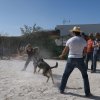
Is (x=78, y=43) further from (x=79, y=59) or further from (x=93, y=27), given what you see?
(x=93, y=27)

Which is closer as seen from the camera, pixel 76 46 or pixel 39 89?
pixel 76 46

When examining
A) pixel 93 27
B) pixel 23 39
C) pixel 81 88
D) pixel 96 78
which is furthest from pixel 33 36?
pixel 81 88

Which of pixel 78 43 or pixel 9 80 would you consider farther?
pixel 9 80

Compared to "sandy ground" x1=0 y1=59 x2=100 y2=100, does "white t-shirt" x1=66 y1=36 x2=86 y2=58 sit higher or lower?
higher

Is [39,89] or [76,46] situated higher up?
[76,46]

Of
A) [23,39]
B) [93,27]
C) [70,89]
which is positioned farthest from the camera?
[93,27]

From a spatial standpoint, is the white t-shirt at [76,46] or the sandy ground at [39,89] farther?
the white t-shirt at [76,46]

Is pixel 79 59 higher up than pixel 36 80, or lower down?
higher up

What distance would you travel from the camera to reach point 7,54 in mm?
27484

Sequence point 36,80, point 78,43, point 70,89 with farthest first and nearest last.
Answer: point 36,80 < point 70,89 < point 78,43

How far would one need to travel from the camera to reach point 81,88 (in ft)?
34.3

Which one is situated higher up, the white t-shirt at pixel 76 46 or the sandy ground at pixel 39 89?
the white t-shirt at pixel 76 46

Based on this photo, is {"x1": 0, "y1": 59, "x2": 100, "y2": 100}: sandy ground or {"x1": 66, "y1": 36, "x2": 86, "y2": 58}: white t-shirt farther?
{"x1": 66, "y1": 36, "x2": 86, "y2": 58}: white t-shirt

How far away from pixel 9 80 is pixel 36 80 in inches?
38.5
